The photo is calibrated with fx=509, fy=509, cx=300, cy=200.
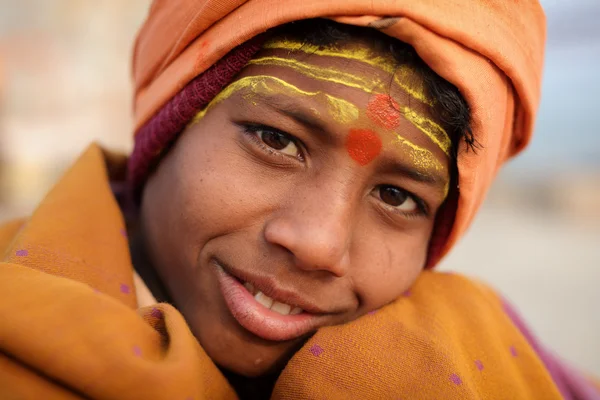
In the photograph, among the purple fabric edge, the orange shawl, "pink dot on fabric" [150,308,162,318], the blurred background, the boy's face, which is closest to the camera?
the orange shawl

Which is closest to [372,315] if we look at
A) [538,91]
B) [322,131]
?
[322,131]

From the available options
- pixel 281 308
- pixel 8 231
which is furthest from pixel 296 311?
pixel 8 231

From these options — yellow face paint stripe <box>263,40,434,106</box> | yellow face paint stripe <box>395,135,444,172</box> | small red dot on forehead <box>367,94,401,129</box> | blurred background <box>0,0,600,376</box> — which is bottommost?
blurred background <box>0,0,600,376</box>

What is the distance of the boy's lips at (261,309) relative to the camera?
1203 mm

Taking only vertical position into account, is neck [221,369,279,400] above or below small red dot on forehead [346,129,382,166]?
below

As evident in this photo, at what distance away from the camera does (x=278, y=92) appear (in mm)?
1194

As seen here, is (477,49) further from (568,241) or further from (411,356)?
(568,241)

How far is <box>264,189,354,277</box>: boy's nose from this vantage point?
1116 mm

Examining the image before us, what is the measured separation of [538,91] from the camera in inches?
59.1

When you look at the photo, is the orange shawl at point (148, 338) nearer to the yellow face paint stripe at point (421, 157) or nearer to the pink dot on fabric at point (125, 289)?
the pink dot on fabric at point (125, 289)

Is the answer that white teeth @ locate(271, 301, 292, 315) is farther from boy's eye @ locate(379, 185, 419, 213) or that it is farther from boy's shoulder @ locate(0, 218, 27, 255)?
boy's shoulder @ locate(0, 218, 27, 255)

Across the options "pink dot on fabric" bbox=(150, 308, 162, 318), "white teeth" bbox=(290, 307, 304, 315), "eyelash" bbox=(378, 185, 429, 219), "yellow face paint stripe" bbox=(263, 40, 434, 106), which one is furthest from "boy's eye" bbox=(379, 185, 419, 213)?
"pink dot on fabric" bbox=(150, 308, 162, 318)

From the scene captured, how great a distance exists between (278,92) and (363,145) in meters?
0.23

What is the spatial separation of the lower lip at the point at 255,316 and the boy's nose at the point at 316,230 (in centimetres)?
16
